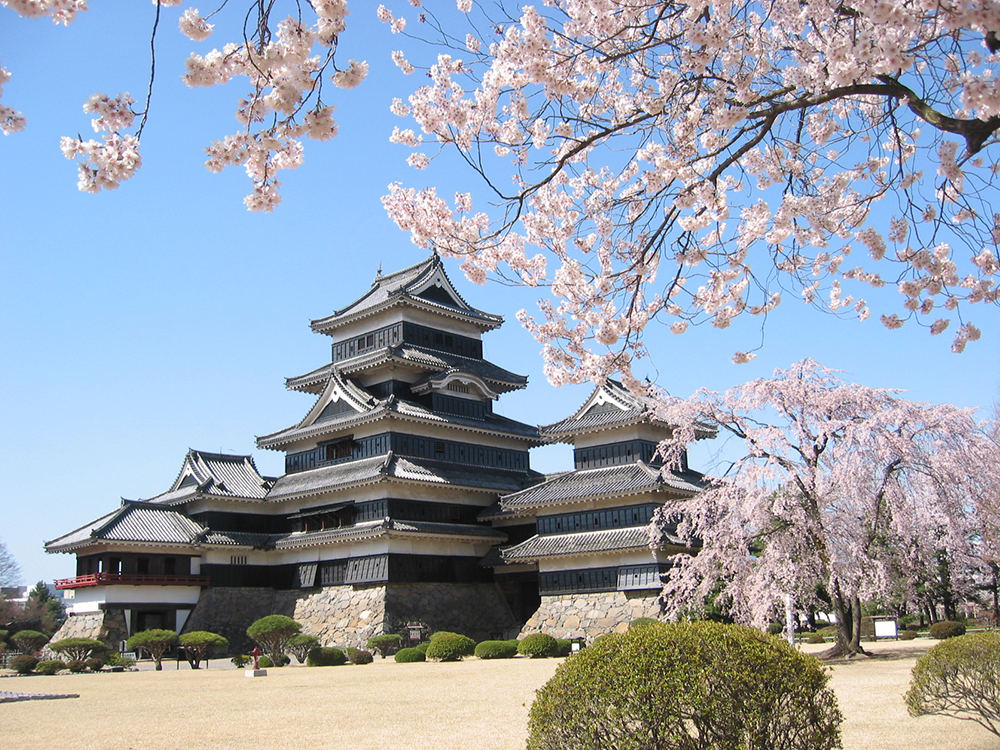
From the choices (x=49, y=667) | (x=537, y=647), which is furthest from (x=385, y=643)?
(x=49, y=667)

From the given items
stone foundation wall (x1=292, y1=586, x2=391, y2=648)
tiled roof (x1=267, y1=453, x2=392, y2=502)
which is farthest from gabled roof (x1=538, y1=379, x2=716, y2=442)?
stone foundation wall (x1=292, y1=586, x2=391, y2=648)

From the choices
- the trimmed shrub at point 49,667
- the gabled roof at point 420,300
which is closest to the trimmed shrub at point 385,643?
the trimmed shrub at point 49,667

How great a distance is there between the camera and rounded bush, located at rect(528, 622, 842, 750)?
253 inches

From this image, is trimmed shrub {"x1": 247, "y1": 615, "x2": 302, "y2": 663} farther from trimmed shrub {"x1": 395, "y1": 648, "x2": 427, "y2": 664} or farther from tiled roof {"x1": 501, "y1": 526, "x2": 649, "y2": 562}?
tiled roof {"x1": 501, "y1": 526, "x2": 649, "y2": 562}

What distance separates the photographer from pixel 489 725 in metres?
12.5

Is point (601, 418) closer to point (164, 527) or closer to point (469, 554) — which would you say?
point (469, 554)

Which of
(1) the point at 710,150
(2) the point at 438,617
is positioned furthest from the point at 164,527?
(1) the point at 710,150

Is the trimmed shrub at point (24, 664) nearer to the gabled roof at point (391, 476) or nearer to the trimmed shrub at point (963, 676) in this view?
the gabled roof at point (391, 476)

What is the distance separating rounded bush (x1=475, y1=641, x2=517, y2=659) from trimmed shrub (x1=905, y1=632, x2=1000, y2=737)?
67.0 ft

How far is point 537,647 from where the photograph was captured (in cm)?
2781

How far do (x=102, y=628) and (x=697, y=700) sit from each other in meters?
34.3

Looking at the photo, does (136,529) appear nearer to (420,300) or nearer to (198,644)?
(198,644)

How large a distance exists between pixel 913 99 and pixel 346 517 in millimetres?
31655

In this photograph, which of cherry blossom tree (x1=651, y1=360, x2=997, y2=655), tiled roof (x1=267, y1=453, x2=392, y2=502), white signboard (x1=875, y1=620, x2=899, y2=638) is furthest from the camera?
tiled roof (x1=267, y1=453, x2=392, y2=502)
